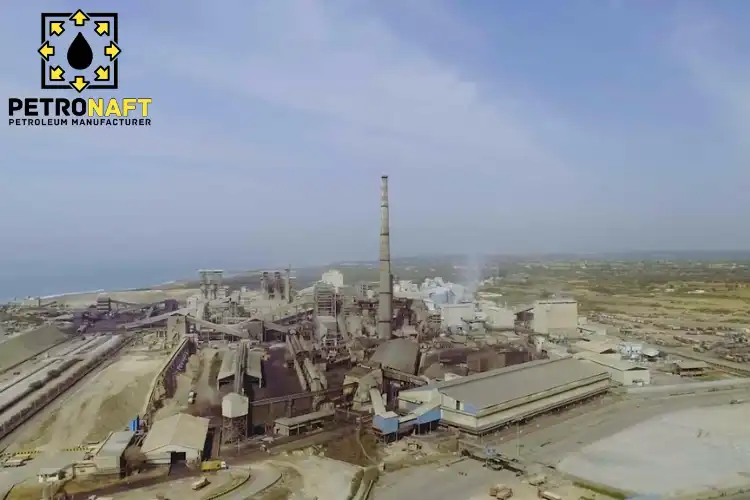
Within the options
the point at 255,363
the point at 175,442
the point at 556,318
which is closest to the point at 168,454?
the point at 175,442

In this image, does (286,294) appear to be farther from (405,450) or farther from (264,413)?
(405,450)

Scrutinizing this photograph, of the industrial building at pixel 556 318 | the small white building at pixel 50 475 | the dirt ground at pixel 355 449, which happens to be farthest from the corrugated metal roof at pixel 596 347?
the small white building at pixel 50 475

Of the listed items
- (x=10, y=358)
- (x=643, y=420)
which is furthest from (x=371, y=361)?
(x=10, y=358)

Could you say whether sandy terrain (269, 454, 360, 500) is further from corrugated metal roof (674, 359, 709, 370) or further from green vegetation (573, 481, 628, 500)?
corrugated metal roof (674, 359, 709, 370)

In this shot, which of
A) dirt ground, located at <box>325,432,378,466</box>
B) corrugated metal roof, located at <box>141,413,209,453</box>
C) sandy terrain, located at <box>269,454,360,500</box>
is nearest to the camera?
sandy terrain, located at <box>269,454,360,500</box>

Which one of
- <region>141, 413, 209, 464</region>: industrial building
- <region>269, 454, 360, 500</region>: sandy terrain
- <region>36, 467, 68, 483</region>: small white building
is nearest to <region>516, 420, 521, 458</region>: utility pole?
<region>269, 454, 360, 500</region>: sandy terrain
